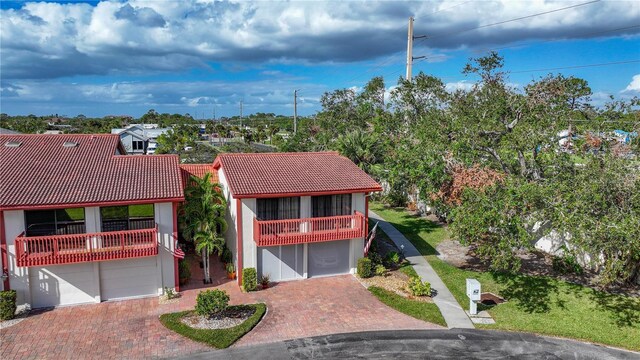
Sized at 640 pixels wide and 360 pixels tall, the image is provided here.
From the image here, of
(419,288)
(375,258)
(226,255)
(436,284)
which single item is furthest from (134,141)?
(419,288)

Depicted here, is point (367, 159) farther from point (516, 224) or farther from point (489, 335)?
point (489, 335)

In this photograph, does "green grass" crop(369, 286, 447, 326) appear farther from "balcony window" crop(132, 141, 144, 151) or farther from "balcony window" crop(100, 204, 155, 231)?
"balcony window" crop(132, 141, 144, 151)

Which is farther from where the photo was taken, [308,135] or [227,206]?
[308,135]

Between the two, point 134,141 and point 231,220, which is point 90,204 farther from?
point 134,141

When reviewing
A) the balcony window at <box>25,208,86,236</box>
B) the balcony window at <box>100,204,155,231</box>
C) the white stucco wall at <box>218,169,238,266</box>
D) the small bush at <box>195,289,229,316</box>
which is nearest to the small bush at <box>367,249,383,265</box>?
the white stucco wall at <box>218,169,238,266</box>

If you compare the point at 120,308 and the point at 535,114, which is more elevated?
the point at 535,114

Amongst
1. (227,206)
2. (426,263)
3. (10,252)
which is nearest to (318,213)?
(227,206)
